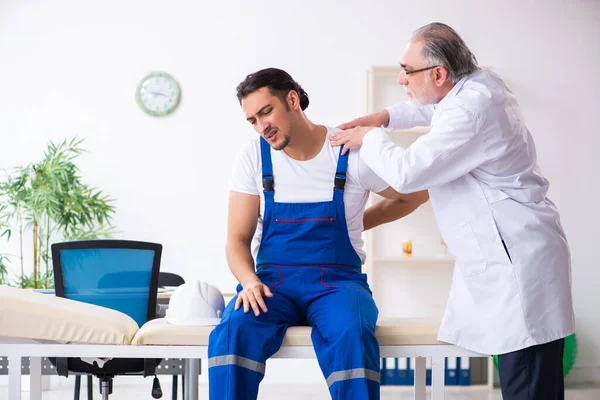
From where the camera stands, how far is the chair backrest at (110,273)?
231cm

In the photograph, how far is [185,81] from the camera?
4.26m

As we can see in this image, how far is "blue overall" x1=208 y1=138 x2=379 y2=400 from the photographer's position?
156 centimetres

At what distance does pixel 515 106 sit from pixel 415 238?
8.73 feet

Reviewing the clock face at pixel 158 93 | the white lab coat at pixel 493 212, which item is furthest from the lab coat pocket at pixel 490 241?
the clock face at pixel 158 93

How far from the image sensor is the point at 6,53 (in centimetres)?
428

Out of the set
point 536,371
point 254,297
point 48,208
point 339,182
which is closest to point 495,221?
point 536,371

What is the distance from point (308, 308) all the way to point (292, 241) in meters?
0.20

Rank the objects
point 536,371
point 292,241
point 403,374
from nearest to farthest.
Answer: point 536,371, point 292,241, point 403,374

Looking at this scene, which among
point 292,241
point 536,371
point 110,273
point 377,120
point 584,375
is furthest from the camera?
point 584,375

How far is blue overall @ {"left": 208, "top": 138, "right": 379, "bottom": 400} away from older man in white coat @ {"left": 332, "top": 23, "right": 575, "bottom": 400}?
272mm

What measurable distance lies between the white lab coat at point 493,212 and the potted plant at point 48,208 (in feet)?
9.07

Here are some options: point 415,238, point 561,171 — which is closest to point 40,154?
point 415,238

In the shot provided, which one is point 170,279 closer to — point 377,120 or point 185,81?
point 185,81

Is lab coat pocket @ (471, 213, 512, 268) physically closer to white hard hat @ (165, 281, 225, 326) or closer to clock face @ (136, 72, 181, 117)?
white hard hat @ (165, 281, 225, 326)
